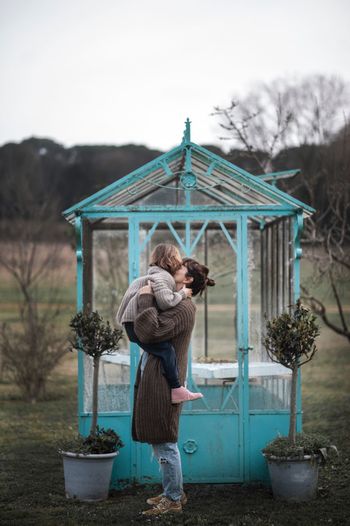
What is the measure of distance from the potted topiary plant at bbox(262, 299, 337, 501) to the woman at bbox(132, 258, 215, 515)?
76 cm

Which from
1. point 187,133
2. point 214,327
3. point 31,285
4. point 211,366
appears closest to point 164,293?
point 187,133

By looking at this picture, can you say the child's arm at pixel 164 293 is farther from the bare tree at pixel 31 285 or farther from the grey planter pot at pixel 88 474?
the bare tree at pixel 31 285

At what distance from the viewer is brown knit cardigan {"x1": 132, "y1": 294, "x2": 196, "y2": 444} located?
5539 mm

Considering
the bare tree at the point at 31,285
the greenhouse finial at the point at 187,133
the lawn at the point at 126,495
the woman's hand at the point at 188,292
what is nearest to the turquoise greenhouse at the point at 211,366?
the greenhouse finial at the point at 187,133

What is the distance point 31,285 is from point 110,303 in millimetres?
4621

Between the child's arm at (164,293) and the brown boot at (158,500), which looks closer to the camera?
the child's arm at (164,293)

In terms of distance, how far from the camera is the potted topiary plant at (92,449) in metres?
6.13

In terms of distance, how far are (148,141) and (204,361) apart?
10419mm

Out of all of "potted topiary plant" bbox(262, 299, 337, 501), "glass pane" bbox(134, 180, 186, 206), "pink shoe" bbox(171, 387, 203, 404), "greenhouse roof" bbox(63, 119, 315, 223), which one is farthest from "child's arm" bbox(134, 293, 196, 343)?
"glass pane" bbox(134, 180, 186, 206)

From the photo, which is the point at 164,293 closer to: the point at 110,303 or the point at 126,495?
the point at 126,495

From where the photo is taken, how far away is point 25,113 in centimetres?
1678

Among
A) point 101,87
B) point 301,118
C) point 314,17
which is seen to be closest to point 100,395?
point 301,118

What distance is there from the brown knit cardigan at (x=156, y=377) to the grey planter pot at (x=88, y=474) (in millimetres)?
626

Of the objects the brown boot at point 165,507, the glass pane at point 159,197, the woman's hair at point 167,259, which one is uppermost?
the glass pane at point 159,197
